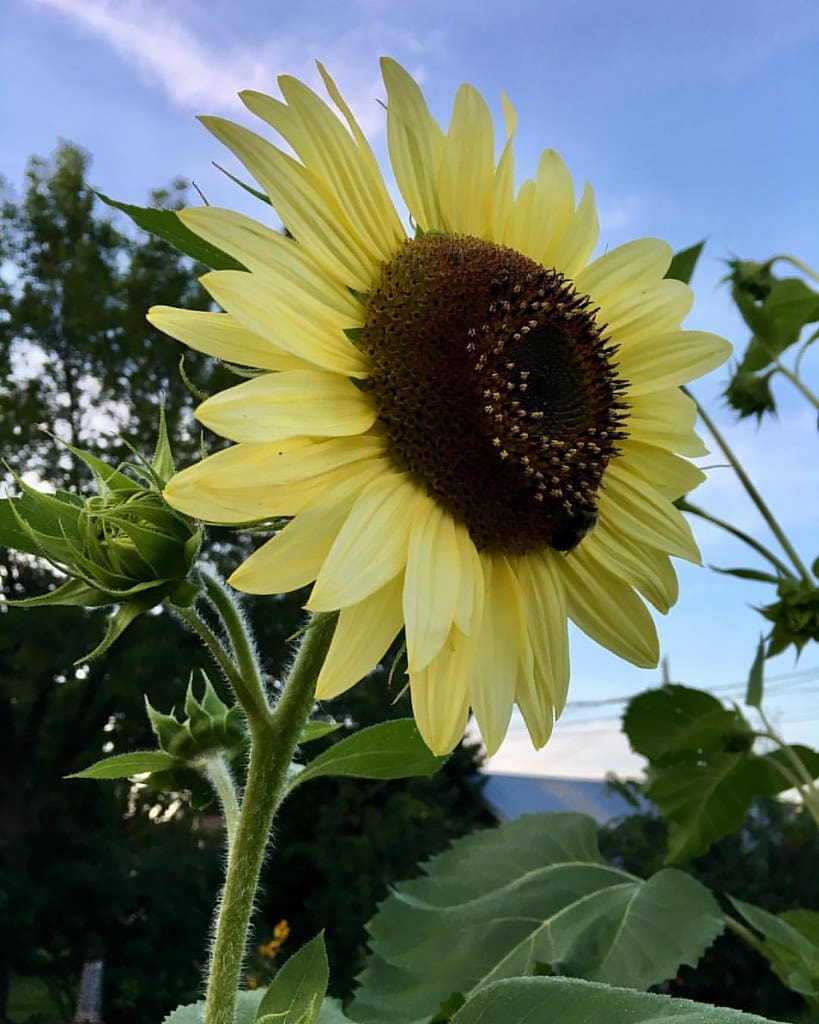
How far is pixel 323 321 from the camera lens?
0.55 meters

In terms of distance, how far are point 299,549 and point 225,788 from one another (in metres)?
0.23

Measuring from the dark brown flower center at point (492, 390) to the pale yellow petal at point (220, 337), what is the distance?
0.08 metres

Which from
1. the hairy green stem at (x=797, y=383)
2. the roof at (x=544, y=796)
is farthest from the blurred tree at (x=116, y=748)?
the hairy green stem at (x=797, y=383)

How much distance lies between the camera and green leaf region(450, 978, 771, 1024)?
42cm

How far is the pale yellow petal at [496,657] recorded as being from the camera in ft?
1.80

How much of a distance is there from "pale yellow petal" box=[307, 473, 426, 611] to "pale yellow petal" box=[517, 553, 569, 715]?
0.10 metres

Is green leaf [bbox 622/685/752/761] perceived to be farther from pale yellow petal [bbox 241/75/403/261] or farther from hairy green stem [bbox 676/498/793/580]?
pale yellow petal [bbox 241/75/403/261]

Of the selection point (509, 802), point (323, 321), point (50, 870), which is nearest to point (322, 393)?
point (323, 321)

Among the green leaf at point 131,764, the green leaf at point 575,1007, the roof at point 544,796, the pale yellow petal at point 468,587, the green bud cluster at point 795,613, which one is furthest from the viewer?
the roof at point 544,796

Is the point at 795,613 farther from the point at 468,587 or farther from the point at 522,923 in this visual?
the point at 468,587

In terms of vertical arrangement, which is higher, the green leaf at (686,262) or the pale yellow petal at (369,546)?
the green leaf at (686,262)

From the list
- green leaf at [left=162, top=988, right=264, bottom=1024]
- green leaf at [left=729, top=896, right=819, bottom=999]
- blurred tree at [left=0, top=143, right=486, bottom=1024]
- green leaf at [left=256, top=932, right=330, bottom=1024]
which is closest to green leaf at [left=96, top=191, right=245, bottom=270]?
green leaf at [left=256, top=932, right=330, bottom=1024]

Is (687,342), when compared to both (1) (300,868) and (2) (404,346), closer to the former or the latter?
(2) (404,346)

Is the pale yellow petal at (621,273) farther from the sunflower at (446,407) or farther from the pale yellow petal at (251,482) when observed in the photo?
the pale yellow petal at (251,482)
